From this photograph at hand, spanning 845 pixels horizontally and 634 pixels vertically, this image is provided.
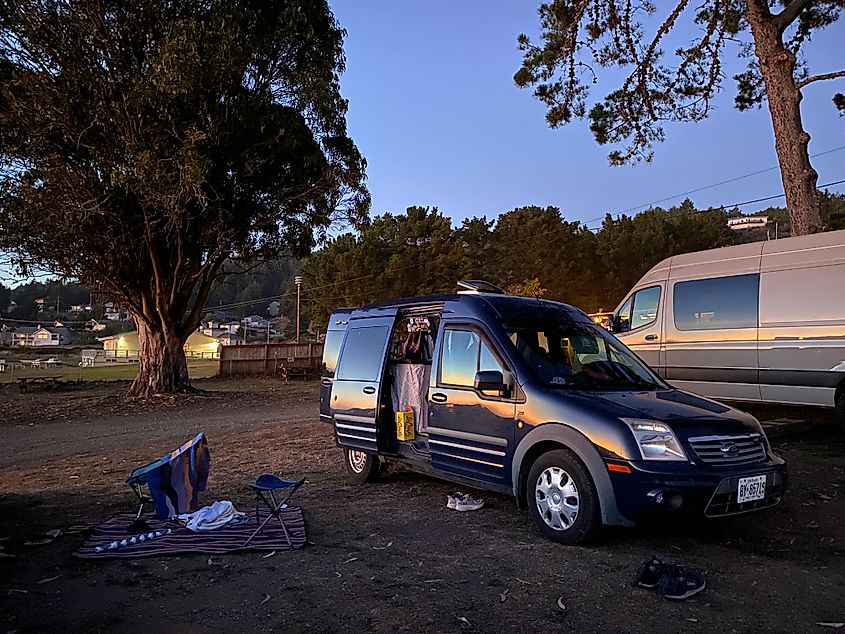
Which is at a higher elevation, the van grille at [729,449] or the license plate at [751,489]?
the van grille at [729,449]

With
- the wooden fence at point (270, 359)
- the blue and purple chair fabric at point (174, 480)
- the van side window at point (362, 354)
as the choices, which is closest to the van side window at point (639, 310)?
the van side window at point (362, 354)

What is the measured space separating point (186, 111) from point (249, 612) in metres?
15.0

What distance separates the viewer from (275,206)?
19.4 meters

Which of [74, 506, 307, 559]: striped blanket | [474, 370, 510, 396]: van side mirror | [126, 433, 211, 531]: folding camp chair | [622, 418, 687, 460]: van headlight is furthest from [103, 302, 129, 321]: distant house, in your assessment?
[622, 418, 687, 460]: van headlight

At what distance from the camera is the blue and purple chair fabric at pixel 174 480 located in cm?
557

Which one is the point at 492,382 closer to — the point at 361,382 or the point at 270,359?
the point at 361,382

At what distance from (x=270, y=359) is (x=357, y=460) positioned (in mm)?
23920

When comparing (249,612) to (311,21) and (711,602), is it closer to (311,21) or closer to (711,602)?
(711,602)

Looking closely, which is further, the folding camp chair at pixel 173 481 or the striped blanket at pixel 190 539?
the folding camp chair at pixel 173 481

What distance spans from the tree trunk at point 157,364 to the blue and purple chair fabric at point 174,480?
1539 cm

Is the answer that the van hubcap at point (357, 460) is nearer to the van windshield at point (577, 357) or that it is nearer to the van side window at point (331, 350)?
the van side window at point (331, 350)

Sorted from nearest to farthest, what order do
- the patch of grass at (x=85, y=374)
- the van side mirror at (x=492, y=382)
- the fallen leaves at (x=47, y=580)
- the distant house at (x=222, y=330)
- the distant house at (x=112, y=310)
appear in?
1. the fallen leaves at (x=47, y=580)
2. the van side mirror at (x=492, y=382)
3. the distant house at (x=112, y=310)
4. the patch of grass at (x=85, y=374)
5. the distant house at (x=222, y=330)

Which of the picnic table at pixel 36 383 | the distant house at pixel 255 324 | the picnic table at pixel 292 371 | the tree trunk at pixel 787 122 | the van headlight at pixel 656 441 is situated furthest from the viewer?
Result: the distant house at pixel 255 324

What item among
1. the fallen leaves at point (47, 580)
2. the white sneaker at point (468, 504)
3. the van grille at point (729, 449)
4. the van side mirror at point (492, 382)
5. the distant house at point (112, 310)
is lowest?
the fallen leaves at point (47, 580)
